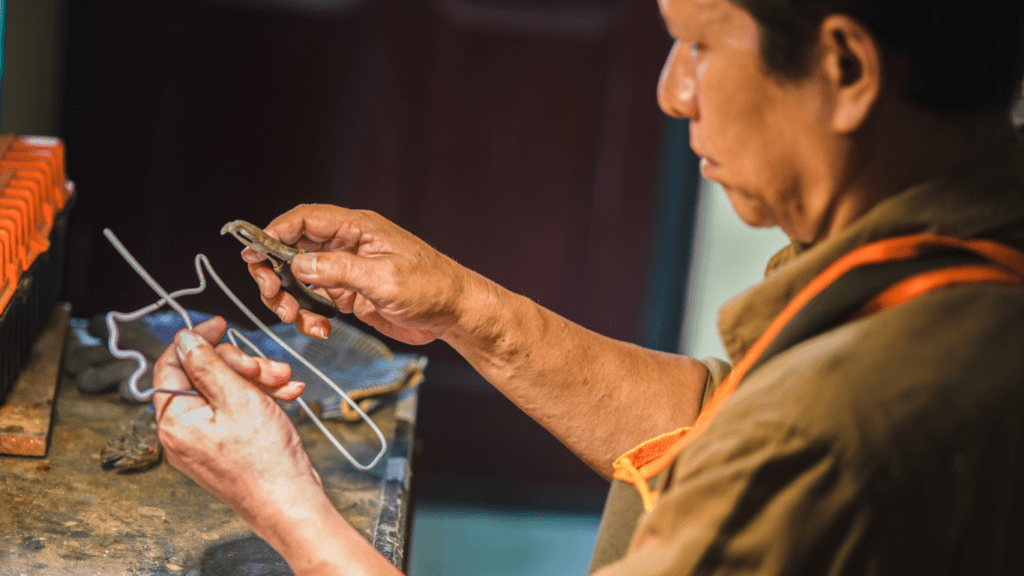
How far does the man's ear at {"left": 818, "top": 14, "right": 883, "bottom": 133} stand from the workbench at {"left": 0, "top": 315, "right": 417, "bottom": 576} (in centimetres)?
84

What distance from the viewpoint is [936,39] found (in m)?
0.75

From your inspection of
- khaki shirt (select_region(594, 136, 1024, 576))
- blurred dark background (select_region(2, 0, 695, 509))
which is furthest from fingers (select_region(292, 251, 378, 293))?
blurred dark background (select_region(2, 0, 695, 509))

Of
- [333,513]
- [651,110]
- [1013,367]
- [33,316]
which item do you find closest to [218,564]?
[333,513]

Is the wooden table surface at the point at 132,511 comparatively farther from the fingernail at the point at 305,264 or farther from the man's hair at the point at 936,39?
the man's hair at the point at 936,39

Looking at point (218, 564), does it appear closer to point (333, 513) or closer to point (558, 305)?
point (333, 513)

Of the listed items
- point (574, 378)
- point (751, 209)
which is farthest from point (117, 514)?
point (751, 209)

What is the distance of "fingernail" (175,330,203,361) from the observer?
1062 mm

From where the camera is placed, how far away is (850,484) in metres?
0.69

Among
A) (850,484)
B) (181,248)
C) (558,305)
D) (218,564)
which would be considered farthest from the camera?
(558,305)

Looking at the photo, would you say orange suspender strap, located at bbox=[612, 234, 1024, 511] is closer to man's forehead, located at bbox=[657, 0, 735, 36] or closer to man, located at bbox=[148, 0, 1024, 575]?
man, located at bbox=[148, 0, 1024, 575]

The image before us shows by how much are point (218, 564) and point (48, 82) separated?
7.07 feet

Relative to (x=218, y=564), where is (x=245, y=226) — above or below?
above

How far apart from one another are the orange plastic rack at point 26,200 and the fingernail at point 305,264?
0.50 metres

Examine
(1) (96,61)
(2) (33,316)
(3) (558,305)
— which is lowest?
(3) (558,305)
